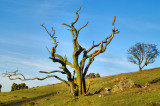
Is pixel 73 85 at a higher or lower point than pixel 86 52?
lower

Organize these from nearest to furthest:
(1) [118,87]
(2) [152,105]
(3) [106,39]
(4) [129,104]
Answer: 1. (2) [152,105]
2. (4) [129,104]
3. (1) [118,87]
4. (3) [106,39]

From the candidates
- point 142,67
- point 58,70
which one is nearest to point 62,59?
point 58,70

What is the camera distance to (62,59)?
29.2m

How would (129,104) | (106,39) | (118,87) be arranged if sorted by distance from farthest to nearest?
(106,39)
(118,87)
(129,104)

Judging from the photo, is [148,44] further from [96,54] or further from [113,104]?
[113,104]

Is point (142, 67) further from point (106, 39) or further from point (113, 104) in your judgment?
point (113, 104)

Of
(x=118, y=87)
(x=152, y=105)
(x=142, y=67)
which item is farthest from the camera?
(x=142, y=67)

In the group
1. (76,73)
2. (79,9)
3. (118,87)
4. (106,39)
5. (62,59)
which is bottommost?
(118,87)

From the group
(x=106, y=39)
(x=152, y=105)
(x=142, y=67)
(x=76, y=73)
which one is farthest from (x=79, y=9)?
(x=142, y=67)

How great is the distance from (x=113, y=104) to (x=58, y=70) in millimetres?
13379

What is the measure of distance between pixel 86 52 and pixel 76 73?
4062 millimetres

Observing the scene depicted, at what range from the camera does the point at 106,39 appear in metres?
30.1

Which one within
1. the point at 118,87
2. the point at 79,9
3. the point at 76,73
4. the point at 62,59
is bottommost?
the point at 118,87

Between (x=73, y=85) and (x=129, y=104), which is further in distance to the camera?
(x=73, y=85)
